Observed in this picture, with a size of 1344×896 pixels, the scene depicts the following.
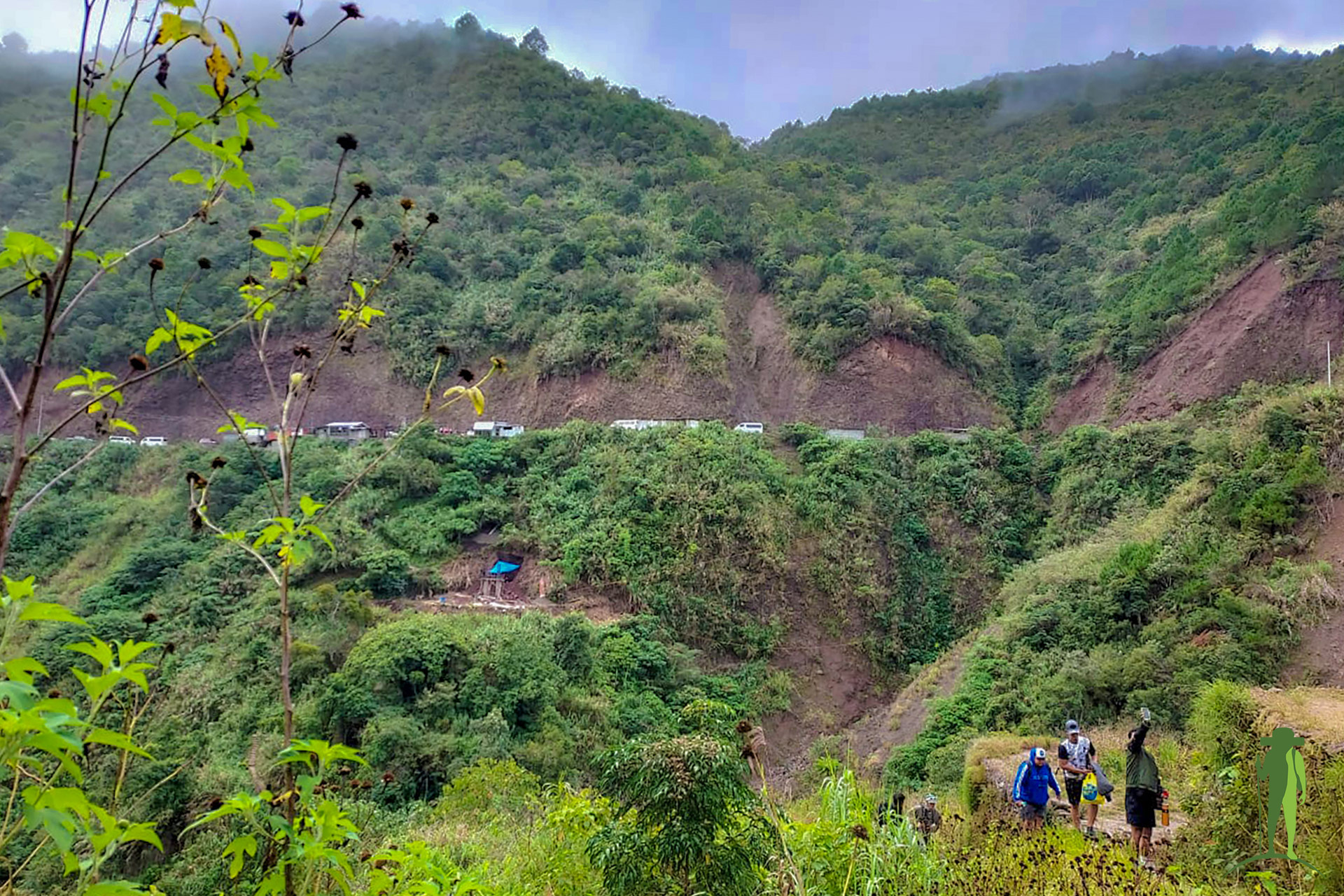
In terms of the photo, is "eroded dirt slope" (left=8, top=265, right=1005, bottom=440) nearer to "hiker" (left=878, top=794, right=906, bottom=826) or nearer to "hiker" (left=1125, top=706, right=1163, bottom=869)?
"hiker" (left=878, top=794, right=906, bottom=826)

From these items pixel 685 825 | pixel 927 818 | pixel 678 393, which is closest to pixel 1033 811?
pixel 927 818

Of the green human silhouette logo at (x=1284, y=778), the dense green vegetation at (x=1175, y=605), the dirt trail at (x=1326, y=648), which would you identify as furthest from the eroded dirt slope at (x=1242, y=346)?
the green human silhouette logo at (x=1284, y=778)

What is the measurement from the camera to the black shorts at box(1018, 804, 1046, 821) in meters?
6.37

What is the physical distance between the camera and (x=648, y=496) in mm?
19859

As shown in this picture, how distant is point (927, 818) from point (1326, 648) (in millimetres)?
9065

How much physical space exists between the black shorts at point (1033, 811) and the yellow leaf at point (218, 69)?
7362mm

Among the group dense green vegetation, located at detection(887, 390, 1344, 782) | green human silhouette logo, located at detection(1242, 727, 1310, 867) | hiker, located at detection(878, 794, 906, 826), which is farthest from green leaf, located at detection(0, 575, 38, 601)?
dense green vegetation, located at detection(887, 390, 1344, 782)

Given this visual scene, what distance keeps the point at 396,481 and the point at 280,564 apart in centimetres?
2048

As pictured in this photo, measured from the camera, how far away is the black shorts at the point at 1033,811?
6.37 metres

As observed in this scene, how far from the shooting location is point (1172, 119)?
39.8 metres

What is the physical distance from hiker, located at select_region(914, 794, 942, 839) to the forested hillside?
0.30 meters

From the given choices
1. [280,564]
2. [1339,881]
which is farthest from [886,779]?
[280,564]

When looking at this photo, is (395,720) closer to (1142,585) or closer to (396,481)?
(396,481)

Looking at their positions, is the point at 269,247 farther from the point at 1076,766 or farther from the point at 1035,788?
the point at 1076,766
